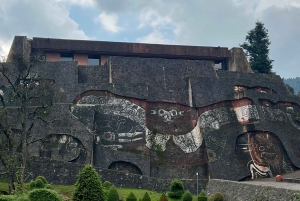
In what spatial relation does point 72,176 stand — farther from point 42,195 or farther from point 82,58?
point 82,58

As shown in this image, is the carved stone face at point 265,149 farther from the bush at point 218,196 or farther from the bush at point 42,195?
the bush at point 42,195

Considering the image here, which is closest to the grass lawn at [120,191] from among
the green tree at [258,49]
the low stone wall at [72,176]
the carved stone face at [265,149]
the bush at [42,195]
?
the low stone wall at [72,176]

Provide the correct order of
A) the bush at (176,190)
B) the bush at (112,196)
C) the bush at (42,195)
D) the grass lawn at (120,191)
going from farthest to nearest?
1. the bush at (176,190)
2. the grass lawn at (120,191)
3. the bush at (112,196)
4. the bush at (42,195)

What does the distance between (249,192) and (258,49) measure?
22.2 m

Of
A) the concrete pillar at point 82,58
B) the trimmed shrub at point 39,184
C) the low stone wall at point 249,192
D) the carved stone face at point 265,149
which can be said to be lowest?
the low stone wall at point 249,192

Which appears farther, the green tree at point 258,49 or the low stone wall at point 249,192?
the green tree at point 258,49

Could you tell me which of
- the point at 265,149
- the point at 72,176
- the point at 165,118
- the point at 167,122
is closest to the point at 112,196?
the point at 72,176

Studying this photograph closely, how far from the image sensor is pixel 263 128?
23719 mm

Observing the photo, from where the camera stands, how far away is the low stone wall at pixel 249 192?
11.9m

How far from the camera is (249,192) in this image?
13930mm

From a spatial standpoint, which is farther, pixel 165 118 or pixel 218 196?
pixel 165 118

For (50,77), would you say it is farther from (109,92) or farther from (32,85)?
(32,85)

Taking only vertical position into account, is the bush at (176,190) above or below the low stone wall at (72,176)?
below

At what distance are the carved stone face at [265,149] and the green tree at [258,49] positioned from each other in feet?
38.0
